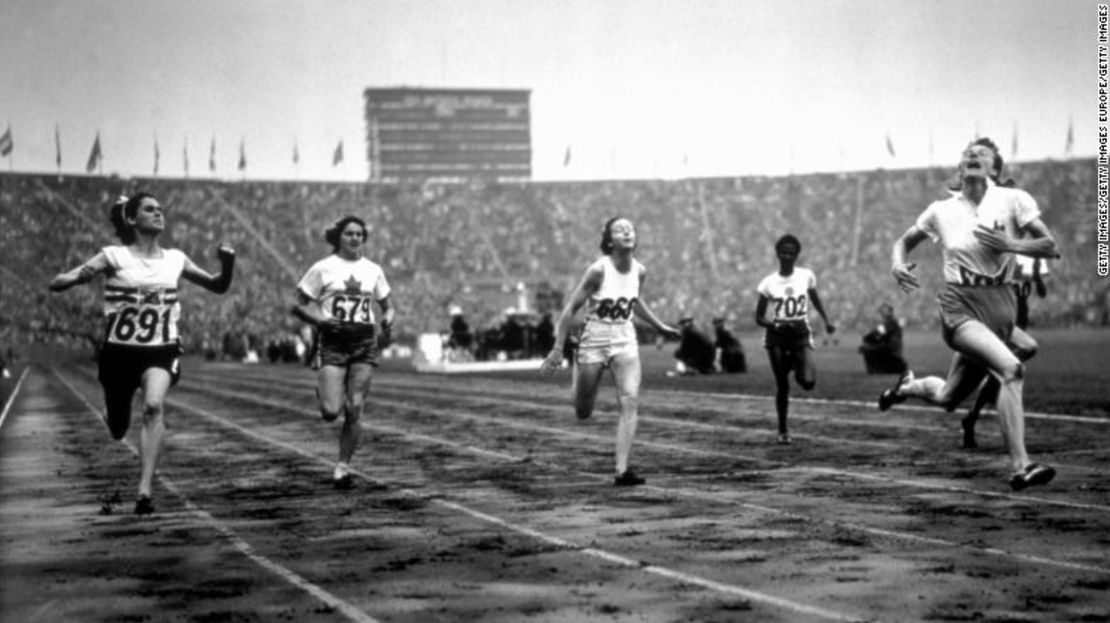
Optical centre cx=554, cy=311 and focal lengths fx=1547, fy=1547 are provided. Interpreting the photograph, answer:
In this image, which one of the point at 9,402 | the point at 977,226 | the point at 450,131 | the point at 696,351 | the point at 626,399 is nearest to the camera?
the point at 977,226

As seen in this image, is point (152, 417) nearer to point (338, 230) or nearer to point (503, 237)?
point (338, 230)

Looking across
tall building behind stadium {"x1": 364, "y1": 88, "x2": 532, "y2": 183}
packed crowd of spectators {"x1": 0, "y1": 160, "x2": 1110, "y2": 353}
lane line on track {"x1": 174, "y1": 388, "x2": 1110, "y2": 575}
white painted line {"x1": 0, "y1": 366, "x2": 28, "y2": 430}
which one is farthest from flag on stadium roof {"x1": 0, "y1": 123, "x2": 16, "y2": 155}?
tall building behind stadium {"x1": 364, "y1": 88, "x2": 532, "y2": 183}

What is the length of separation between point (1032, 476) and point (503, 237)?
93730 mm

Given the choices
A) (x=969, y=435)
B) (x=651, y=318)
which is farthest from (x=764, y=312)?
(x=651, y=318)

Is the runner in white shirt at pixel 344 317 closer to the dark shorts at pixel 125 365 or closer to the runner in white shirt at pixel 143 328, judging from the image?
the runner in white shirt at pixel 143 328

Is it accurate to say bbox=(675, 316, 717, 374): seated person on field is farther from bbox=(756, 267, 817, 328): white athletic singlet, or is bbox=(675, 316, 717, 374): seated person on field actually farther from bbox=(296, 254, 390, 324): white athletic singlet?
bbox=(296, 254, 390, 324): white athletic singlet

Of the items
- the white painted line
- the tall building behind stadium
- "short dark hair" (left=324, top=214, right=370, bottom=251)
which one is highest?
the tall building behind stadium

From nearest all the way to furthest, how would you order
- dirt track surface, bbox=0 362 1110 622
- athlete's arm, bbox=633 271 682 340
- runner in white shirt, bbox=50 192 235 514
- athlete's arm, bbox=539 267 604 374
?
dirt track surface, bbox=0 362 1110 622
runner in white shirt, bbox=50 192 235 514
athlete's arm, bbox=539 267 604 374
athlete's arm, bbox=633 271 682 340

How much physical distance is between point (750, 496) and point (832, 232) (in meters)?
89.7

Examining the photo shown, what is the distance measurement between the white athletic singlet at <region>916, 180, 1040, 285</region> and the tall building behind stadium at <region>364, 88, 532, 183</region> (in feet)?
587

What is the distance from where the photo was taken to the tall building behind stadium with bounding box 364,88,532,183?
190 meters

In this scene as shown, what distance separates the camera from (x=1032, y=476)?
9680mm

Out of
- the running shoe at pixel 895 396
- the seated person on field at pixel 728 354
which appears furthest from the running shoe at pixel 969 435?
the seated person on field at pixel 728 354

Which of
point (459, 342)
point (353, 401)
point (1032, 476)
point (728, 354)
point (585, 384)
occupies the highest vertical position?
point (585, 384)
